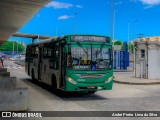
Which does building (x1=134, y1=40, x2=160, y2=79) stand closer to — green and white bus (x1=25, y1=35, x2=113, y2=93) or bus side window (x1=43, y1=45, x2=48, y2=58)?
bus side window (x1=43, y1=45, x2=48, y2=58)

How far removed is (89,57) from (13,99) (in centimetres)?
469

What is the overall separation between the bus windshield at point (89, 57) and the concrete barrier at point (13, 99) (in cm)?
376

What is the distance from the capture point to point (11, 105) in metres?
11.0

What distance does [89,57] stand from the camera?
14703 mm

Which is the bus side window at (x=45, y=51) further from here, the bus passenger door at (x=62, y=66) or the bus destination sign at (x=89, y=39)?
the bus destination sign at (x=89, y=39)

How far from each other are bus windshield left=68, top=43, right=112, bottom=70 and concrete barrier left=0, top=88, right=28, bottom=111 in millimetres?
3756

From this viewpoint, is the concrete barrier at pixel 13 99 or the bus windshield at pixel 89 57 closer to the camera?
the concrete barrier at pixel 13 99

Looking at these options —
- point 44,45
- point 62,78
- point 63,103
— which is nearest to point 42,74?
point 44,45

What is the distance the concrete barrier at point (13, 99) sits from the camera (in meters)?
10.9

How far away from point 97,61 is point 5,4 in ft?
16.6

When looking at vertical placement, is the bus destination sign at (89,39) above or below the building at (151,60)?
above

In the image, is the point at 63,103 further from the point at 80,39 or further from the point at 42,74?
the point at 42,74

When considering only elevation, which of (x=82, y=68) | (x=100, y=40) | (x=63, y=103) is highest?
(x=100, y=40)

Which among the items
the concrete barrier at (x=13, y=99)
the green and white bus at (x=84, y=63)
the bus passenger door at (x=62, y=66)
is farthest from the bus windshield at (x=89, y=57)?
the concrete barrier at (x=13, y=99)
